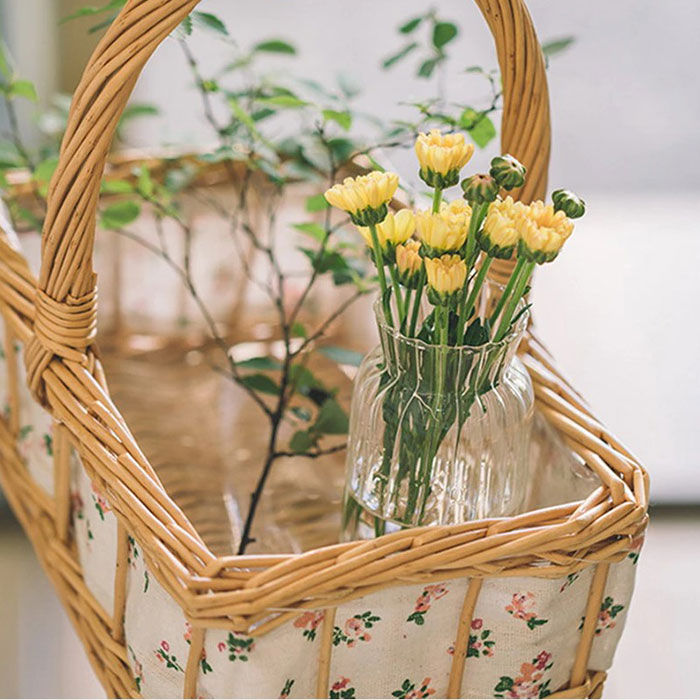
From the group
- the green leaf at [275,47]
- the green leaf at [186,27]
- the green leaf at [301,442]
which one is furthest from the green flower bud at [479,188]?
the green leaf at [275,47]

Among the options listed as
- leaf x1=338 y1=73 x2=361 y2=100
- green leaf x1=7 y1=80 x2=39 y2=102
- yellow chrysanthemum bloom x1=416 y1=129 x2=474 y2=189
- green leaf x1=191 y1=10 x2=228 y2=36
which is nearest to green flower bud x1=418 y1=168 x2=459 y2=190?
yellow chrysanthemum bloom x1=416 y1=129 x2=474 y2=189

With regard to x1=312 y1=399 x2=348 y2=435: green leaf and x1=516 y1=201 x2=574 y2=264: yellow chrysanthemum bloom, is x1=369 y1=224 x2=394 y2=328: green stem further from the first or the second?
x1=312 y1=399 x2=348 y2=435: green leaf

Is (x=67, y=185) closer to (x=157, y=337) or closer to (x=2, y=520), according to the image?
(x=157, y=337)

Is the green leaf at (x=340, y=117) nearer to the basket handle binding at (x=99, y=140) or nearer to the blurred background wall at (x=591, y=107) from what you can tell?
the basket handle binding at (x=99, y=140)

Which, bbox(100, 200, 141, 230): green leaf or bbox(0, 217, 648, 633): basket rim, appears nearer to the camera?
bbox(0, 217, 648, 633): basket rim

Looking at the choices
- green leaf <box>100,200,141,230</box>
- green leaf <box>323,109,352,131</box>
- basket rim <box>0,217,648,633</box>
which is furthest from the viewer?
green leaf <box>100,200,141,230</box>

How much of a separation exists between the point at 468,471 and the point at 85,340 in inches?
10.9

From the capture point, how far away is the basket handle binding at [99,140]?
62cm

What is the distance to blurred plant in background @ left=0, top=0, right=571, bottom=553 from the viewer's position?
867 mm

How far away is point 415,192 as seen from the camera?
958 millimetres

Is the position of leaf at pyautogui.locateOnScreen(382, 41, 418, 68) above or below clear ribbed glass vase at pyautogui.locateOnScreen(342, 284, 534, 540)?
above

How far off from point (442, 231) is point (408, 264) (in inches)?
2.0

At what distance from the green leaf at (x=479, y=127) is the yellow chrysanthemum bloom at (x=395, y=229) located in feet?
0.69

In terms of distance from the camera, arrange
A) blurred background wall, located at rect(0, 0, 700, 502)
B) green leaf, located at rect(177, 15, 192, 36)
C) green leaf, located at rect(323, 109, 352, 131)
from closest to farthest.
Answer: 1. green leaf, located at rect(177, 15, 192, 36)
2. green leaf, located at rect(323, 109, 352, 131)
3. blurred background wall, located at rect(0, 0, 700, 502)
